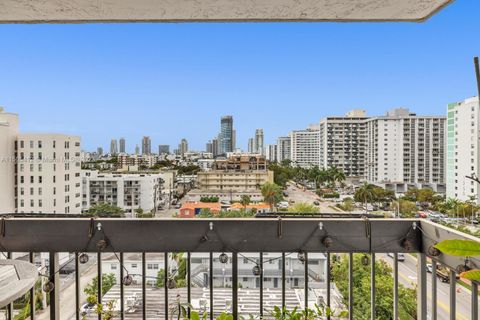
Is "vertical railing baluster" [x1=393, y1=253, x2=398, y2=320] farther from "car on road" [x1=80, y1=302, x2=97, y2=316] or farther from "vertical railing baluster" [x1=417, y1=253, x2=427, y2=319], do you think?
"car on road" [x1=80, y1=302, x2=97, y2=316]

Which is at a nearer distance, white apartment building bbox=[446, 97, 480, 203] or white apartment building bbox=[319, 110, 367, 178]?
white apartment building bbox=[446, 97, 480, 203]

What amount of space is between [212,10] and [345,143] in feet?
13.1

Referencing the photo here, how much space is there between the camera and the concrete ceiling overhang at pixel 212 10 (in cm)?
104

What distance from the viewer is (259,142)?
5996 mm

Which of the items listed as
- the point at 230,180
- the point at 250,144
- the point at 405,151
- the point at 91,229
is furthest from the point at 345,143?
the point at 230,180

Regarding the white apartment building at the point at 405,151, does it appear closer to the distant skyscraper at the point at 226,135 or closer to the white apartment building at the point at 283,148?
the white apartment building at the point at 283,148

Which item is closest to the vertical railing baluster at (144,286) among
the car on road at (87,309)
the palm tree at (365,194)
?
the car on road at (87,309)

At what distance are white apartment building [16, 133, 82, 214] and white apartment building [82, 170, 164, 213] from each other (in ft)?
0.81

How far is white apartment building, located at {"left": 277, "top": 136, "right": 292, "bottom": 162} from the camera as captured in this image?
617 centimetres

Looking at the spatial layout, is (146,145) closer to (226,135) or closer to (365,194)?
(226,135)

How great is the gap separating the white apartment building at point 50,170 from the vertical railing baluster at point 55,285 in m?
2.07

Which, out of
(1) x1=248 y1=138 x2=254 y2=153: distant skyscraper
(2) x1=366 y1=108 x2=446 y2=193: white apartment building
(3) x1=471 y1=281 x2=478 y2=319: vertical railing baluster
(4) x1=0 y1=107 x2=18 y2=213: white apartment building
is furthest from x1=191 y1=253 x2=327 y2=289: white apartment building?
(1) x1=248 y1=138 x2=254 y2=153: distant skyscraper

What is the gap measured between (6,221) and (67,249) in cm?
25

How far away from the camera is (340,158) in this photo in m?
4.59
